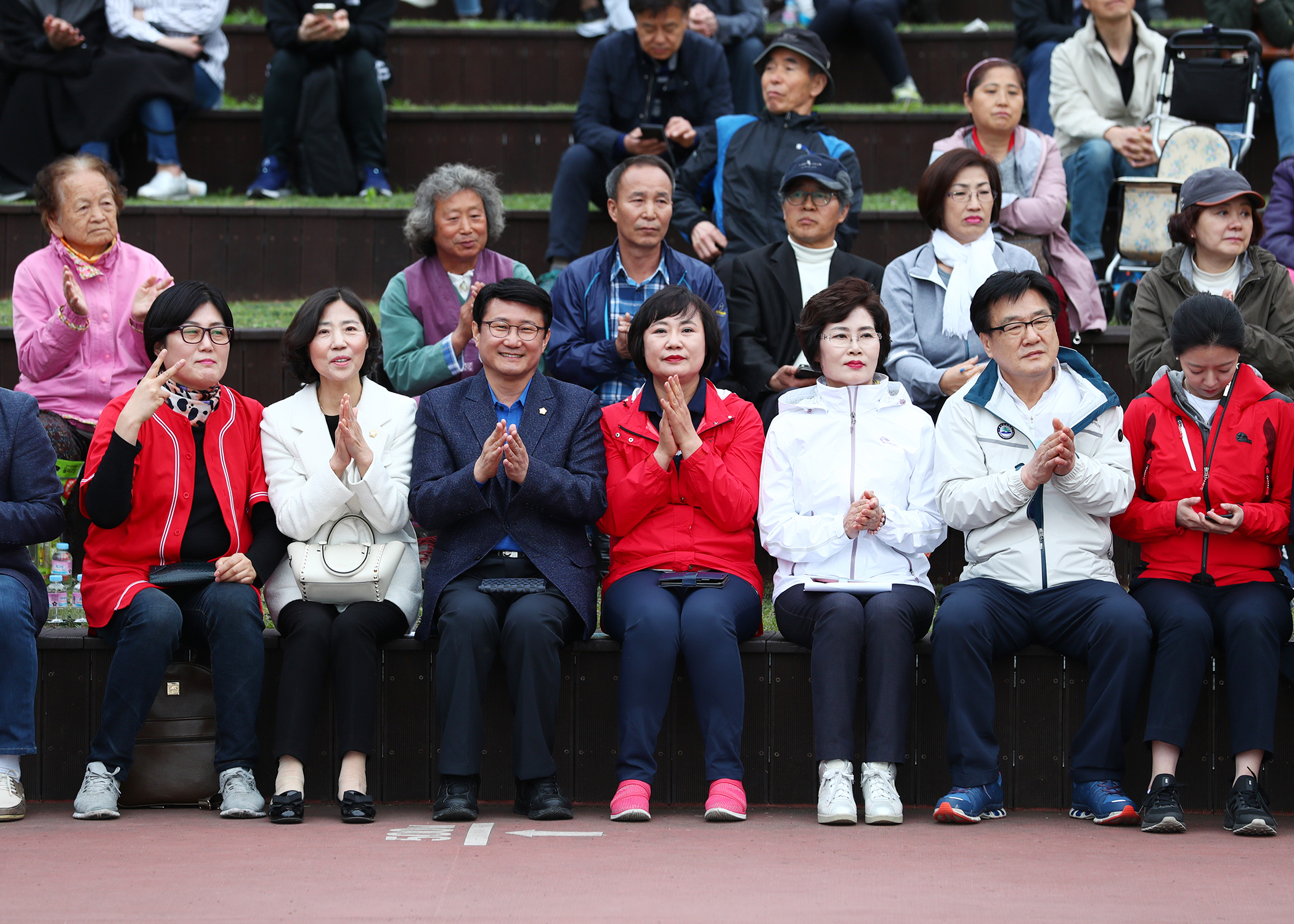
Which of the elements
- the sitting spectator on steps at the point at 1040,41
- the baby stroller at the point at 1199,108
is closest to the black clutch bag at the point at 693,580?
the baby stroller at the point at 1199,108

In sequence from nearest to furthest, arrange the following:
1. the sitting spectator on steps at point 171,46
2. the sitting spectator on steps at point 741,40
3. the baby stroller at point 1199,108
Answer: the baby stroller at point 1199,108
the sitting spectator on steps at point 171,46
the sitting spectator on steps at point 741,40

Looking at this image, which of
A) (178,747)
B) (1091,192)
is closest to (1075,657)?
(178,747)

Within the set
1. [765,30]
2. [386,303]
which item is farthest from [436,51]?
[386,303]

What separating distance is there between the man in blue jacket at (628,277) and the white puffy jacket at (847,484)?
979 millimetres

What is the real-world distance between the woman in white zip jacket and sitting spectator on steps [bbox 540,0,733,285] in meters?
2.39

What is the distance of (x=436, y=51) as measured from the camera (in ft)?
29.9

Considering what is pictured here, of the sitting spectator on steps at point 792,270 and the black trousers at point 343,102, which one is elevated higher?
the black trousers at point 343,102

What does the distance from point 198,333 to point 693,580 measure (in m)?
1.72

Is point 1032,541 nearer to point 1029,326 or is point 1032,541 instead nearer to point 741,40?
point 1029,326

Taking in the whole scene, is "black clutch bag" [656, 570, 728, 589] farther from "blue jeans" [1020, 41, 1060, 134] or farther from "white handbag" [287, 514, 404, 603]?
"blue jeans" [1020, 41, 1060, 134]

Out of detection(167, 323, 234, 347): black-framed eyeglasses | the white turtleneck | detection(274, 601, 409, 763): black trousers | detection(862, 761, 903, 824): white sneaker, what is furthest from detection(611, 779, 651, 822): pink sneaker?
the white turtleneck

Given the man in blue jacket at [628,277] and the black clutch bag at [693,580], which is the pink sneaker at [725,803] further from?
the man in blue jacket at [628,277]

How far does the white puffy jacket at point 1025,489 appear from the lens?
4.41 m

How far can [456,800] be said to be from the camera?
165 inches
